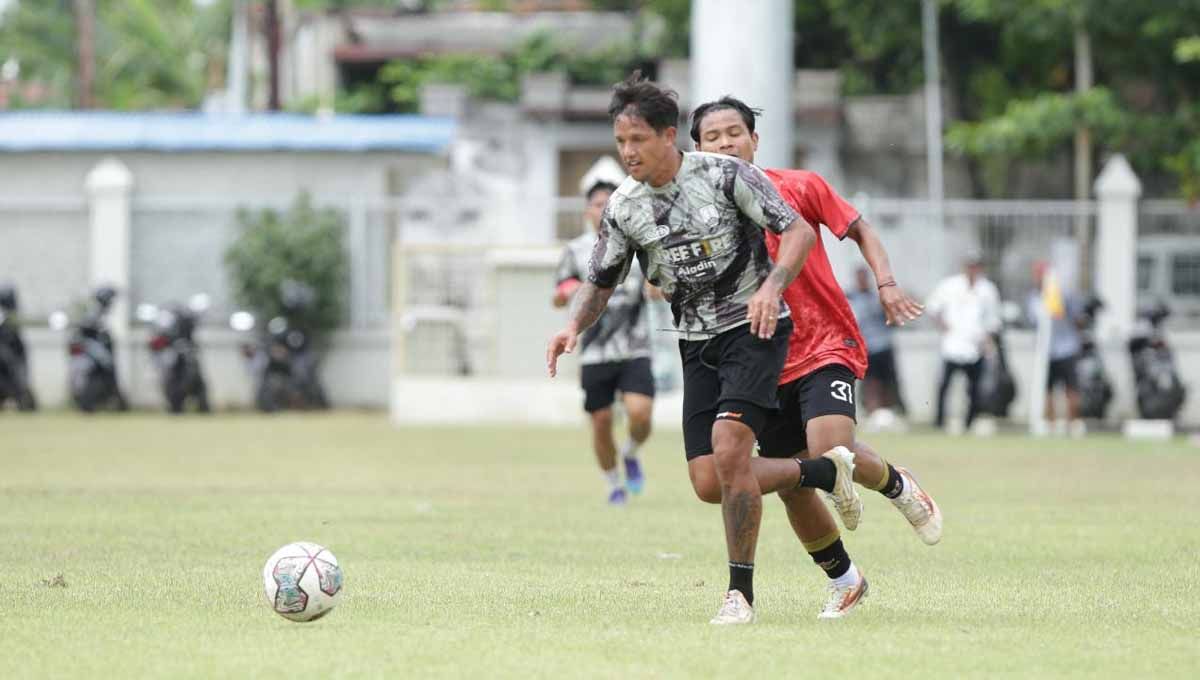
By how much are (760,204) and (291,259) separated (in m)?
21.7

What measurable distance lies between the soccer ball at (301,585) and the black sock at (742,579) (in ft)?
4.89

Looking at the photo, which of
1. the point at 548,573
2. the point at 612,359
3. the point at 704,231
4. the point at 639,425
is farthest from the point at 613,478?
the point at 704,231

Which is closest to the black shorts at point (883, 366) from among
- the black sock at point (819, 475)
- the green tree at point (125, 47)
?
the black sock at point (819, 475)

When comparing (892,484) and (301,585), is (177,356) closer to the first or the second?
(892,484)

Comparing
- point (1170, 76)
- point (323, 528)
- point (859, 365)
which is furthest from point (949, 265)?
point (859, 365)

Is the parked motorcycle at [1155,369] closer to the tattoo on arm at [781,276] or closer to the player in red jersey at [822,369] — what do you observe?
the player in red jersey at [822,369]

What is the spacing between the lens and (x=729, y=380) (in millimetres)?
8398

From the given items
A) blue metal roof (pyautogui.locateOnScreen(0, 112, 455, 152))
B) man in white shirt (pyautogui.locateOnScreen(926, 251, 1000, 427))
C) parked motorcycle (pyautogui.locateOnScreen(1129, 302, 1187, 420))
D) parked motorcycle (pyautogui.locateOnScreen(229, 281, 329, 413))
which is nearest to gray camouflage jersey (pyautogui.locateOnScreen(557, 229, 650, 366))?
man in white shirt (pyautogui.locateOnScreen(926, 251, 1000, 427))

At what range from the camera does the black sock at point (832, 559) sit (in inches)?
350

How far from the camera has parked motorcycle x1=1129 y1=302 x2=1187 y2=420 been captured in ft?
87.2

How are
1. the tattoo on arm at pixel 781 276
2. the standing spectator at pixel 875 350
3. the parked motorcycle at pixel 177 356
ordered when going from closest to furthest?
the tattoo on arm at pixel 781 276 → the standing spectator at pixel 875 350 → the parked motorcycle at pixel 177 356

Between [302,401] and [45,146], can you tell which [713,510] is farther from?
[45,146]

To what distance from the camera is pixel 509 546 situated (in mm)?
12125

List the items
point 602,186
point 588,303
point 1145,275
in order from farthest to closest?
point 1145,275
point 602,186
point 588,303
